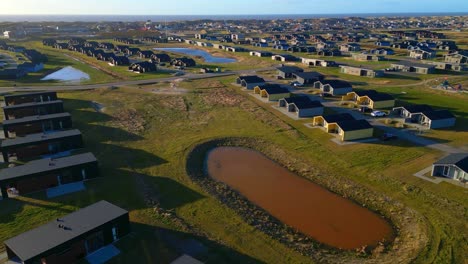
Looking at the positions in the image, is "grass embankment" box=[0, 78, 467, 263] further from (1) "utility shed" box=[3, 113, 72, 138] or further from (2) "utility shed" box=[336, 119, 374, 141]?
(1) "utility shed" box=[3, 113, 72, 138]

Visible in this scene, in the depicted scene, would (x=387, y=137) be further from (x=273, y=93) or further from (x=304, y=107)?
(x=273, y=93)

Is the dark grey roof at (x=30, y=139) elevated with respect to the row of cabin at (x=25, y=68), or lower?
lower

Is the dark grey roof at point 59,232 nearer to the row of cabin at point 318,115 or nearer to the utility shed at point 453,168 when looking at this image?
the row of cabin at point 318,115

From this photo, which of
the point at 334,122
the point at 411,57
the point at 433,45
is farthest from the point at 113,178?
the point at 433,45

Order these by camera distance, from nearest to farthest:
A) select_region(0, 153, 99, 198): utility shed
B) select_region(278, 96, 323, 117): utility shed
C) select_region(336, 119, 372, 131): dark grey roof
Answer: select_region(0, 153, 99, 198): utility shed → select_region(336, 119, 372, 131): dark grey roof → select_region(278, 96, 323, 117): utility shed

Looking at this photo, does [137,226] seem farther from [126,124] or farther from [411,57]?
[411,57]

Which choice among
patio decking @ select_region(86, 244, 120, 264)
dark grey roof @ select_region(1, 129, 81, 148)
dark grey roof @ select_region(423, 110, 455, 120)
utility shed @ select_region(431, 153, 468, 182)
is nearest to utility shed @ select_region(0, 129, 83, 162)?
dark grey roof @ select_region(1, 129, 81, 148)

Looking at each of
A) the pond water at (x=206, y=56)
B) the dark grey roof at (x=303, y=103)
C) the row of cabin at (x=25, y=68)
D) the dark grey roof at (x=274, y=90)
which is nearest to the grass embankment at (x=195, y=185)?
the dark grey roof at (x=303, y=103)

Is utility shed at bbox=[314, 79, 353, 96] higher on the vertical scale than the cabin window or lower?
higher
